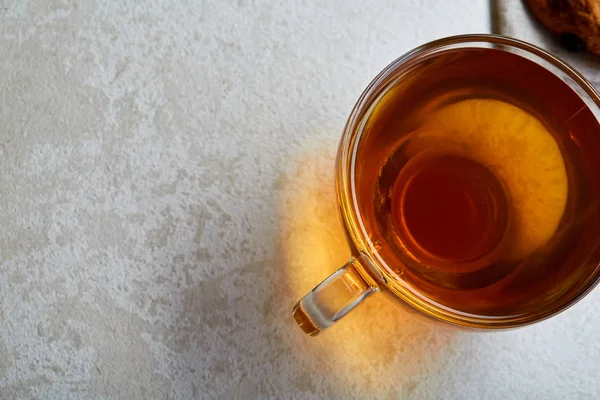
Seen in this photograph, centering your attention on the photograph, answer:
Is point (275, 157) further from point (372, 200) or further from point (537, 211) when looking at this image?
point (537, 211)

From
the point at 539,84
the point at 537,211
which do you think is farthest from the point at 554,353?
the point at 539,84

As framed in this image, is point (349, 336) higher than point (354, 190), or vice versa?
Result: point (354, 190)

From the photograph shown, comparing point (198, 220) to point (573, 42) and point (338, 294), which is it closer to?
point (338, 294)

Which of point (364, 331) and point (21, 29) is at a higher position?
point (21, 29)

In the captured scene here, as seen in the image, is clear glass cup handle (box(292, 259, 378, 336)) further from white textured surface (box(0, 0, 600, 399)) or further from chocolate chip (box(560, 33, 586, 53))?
chocolate chip (box(560, 33, 586, 53))

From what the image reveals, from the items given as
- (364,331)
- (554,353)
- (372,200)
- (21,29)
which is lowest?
(554,353)

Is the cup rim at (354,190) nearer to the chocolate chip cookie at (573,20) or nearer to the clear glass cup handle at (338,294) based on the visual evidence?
the clear glass cup handle at (338,294)

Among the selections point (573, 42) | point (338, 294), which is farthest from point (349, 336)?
point (573, 42)
